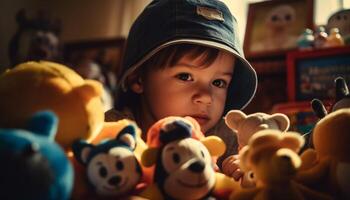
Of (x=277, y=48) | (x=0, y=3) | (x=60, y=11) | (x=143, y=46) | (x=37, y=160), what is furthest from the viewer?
(x=60, y=11)

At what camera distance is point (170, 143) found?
0.36 meters

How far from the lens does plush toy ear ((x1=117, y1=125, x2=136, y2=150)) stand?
0.36 meters

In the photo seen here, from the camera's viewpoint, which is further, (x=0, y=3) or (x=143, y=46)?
(x=0, y=3)

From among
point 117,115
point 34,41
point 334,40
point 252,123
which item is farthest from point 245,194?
point 34,41

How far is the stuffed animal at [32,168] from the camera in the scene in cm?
25

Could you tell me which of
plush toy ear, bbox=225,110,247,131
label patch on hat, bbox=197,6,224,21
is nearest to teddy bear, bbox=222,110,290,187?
plush toy ear, bbox=225,110,247,131

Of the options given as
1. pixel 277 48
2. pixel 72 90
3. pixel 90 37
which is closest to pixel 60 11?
pixel 90 37

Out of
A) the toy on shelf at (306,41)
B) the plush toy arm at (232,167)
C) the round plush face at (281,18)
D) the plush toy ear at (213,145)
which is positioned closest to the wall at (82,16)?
the round plush face at (281,18)

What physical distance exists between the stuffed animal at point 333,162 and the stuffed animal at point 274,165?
15 mm

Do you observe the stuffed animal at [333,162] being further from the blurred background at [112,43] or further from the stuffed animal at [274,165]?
the blurred background at [112,43]

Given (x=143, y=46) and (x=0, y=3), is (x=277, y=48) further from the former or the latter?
(x=0, y=3)

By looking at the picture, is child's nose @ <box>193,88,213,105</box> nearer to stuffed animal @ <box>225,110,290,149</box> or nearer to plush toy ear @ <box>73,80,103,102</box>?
stuffed animal @ <box>225,110,290,149</box>

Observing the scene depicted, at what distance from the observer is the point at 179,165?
0.34 metres

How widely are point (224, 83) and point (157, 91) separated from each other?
0.14 metres
